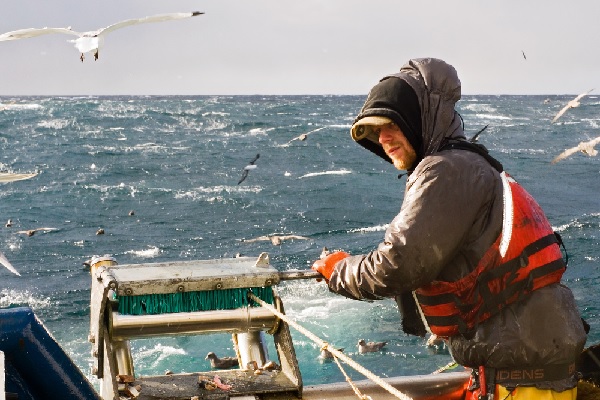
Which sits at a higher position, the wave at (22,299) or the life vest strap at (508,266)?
the life vest strap at (508,266)

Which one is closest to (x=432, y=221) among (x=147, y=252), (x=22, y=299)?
(x=22, y=299)

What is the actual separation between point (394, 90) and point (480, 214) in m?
0.66


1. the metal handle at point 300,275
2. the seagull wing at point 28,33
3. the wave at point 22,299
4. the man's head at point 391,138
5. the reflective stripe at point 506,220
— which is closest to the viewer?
the reflective stripe at point 506,220

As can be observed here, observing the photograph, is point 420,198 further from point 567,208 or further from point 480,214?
point 567,208

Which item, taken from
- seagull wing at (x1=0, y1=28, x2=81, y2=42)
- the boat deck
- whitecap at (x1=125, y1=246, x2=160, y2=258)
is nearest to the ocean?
whitecap at (x1=125, y1=246, x2=160, y2=258)

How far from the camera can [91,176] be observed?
59469 millimetres

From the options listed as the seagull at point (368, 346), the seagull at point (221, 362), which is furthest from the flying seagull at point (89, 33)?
the seagull at point (368, 346)

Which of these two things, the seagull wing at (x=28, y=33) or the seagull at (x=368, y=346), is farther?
the seagull at (x=368, y=346)

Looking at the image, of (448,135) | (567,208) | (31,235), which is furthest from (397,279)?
(567,208)

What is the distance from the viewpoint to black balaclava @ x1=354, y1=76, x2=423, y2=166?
3.57 m

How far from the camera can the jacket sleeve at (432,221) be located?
3355 mm

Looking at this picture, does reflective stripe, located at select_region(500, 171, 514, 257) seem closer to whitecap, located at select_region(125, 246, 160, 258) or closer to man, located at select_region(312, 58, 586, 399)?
man, located at select_region(312, 58, 586, 399)

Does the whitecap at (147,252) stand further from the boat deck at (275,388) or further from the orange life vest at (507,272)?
the orange life vest at (507,272)

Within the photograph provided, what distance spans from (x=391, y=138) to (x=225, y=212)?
41.0 m
